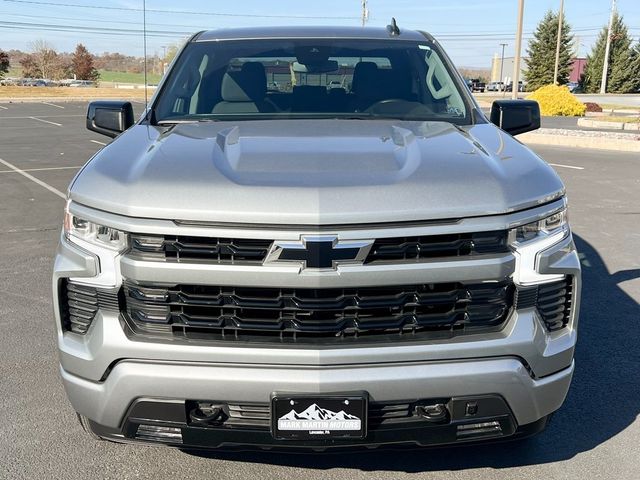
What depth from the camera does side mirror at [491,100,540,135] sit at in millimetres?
3936

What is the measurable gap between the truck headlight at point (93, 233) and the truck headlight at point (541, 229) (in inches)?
54.9

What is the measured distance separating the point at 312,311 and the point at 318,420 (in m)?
0.38

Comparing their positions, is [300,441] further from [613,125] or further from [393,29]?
[613,125]

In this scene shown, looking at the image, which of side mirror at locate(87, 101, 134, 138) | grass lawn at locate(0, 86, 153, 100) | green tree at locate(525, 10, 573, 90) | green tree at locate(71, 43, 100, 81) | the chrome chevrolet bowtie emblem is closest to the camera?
the chrome chevrolet bowtie emblem

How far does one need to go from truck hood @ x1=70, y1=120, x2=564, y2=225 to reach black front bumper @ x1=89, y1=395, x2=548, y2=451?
26.9 inches

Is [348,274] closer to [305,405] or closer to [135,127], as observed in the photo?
[305,405]

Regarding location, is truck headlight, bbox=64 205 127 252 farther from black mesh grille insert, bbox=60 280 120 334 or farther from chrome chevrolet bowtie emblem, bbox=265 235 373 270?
chrome chevrolet bowtie emblem, bbox=265 235 373 270

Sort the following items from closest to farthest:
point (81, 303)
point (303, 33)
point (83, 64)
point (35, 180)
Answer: point (81, 303)
point (303, 33)
point (35, 180)
point (83, 64)

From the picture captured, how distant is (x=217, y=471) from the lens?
2.94 metres

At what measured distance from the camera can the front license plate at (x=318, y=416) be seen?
229cm

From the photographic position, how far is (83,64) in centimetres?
7762

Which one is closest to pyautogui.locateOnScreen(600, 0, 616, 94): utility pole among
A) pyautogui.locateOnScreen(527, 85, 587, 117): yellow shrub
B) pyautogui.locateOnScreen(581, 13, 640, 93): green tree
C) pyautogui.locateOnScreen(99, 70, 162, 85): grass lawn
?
pyautogui.locateOnScreen(581, 13, 640, 93): green tree

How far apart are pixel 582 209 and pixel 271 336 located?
24.1 feet

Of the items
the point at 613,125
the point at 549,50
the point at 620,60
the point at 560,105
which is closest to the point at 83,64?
the point at 549,50
